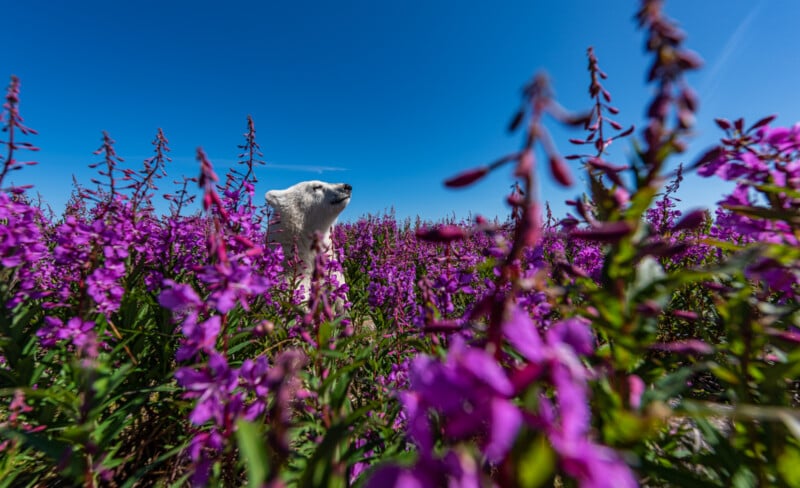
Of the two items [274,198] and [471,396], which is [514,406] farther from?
[274,198]

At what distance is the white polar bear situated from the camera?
5.79 m

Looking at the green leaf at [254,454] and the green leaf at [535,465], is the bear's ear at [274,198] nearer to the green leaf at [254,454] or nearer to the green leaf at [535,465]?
the green leaf at [254,454]

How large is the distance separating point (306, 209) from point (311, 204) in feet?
0.47

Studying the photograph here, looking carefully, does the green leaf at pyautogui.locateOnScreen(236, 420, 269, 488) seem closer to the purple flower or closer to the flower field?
the flower field

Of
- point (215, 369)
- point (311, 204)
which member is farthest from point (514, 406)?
point (311, 204)

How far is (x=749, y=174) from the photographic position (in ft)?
4.43

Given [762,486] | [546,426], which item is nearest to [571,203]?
[762,486]

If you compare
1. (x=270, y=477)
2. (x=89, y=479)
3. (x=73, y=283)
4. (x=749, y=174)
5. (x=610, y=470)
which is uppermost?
(x=749, y=174)

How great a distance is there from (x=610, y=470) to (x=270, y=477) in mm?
607

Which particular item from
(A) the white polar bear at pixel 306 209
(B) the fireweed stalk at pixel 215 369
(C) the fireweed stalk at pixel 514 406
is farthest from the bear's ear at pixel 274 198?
(C) the fireweed stalk at pixel 514 406

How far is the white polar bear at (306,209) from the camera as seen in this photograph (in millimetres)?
5789

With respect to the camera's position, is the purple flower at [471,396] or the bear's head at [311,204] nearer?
the purple flower at [471,396]

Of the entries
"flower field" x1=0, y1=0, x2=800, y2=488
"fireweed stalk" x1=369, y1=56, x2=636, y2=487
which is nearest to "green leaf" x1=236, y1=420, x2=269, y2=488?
Answer: "flower field" x1=0, y1=0, x2=800, y2=488

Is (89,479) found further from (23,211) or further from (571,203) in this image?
(571,203)
